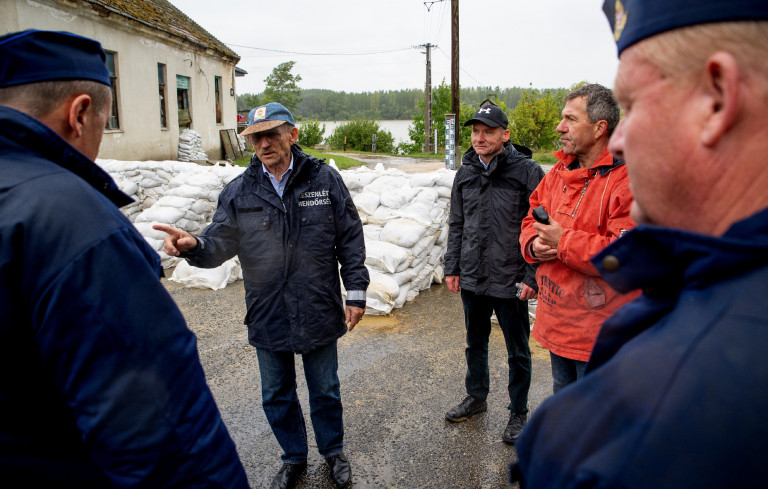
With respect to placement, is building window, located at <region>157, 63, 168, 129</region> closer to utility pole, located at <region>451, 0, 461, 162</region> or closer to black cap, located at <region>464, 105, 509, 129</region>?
utility pole, located at <region>451, 0, 461, 162</region>

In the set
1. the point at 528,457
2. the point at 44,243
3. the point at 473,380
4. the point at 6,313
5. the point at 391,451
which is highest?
the point at 44,243

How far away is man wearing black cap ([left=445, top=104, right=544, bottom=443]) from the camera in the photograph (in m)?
3.21

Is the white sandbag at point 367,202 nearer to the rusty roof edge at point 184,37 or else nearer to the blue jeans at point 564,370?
the blue jeans at point 564,370

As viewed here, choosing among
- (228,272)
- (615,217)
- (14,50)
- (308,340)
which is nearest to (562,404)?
(14,50)

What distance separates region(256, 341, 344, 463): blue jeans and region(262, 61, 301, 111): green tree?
182 feet

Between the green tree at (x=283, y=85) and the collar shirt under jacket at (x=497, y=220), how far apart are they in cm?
5483

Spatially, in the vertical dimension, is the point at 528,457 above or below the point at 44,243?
below

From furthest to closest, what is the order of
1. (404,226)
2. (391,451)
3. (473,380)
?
(404,226)
(473,380)
(391,451)

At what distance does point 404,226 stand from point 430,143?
28.1 meters

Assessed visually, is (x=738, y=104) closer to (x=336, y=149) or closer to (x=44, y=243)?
(x=44, y=243)

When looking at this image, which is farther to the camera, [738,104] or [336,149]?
[336,149]

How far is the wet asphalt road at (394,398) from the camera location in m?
2.99

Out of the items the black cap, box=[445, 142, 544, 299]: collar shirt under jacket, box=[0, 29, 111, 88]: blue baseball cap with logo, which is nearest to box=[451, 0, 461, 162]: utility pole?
the black cap

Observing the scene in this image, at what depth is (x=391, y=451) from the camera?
316 cm
